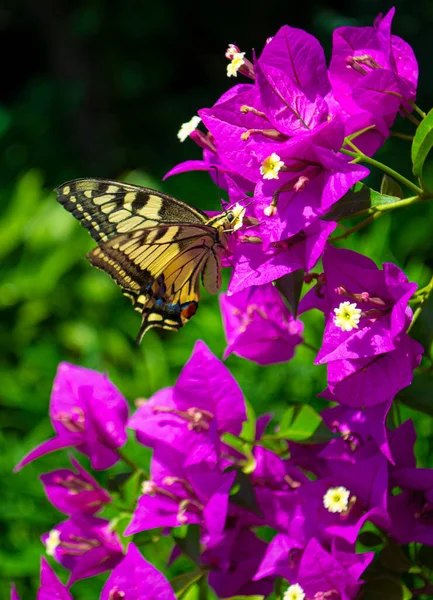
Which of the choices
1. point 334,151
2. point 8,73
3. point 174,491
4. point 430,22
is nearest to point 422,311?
point 334,151

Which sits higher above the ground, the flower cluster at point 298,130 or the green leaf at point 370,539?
the flower cluster at point 298,130

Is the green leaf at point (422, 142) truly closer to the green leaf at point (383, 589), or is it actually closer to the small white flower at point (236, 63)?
the small white flower at point (236, 63)

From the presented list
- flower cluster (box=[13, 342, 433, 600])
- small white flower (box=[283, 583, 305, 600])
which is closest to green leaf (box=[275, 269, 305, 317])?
flower cluster (box=[13, 342, 433, 600])

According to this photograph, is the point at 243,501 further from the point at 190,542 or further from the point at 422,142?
the point at 422,142

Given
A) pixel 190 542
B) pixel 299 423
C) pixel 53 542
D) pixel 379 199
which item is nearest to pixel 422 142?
pixel 379 199

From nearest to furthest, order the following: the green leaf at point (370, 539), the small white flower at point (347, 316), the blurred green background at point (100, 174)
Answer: the small white flower at point (347, 316) < the green leaf at point (370, 539) < the blurred green background at point (100, 174)

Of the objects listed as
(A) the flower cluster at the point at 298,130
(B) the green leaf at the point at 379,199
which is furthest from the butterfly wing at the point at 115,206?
(B) the green leaf at the point at 379,199
